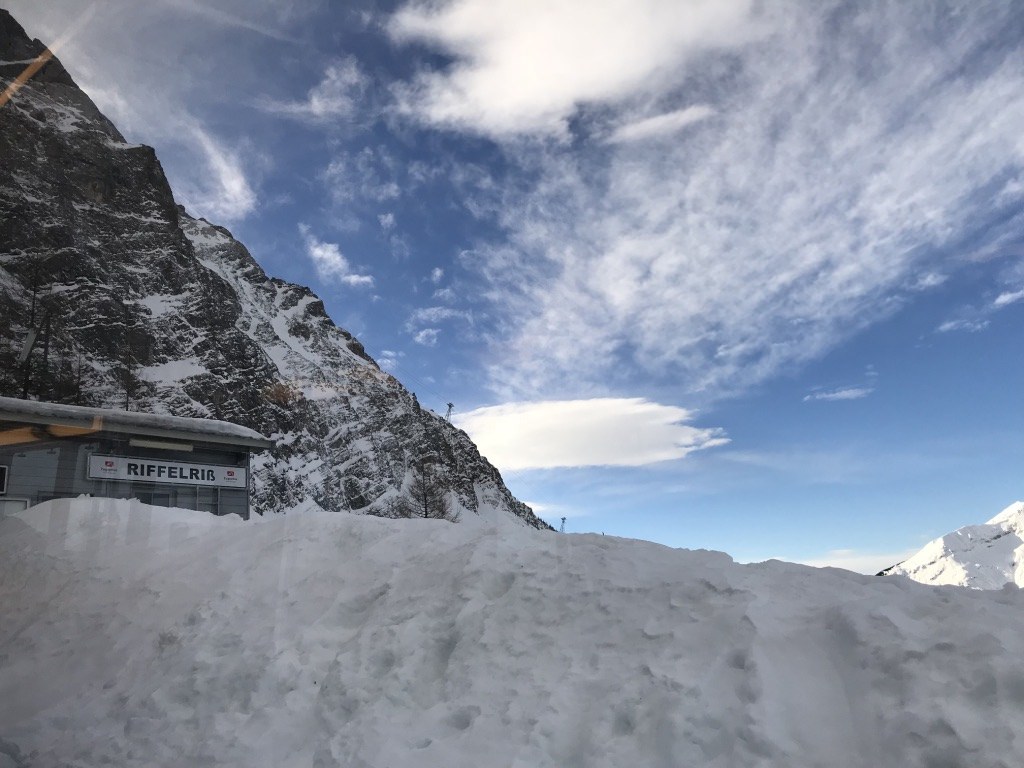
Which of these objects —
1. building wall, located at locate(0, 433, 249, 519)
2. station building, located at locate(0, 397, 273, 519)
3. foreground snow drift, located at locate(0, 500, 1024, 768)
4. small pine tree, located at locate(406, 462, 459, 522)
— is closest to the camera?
foreground snow drift, located at locate(0, 500, 1024, 768)

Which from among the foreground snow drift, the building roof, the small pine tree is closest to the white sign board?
the building roof

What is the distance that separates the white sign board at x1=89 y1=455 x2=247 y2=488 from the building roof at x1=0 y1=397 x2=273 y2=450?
1003 mm

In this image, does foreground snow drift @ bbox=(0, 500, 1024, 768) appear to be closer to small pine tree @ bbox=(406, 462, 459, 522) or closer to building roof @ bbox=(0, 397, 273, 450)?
building roof @ bbox=(0, 397, 273, 450)

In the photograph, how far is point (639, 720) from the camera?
535 centimetres

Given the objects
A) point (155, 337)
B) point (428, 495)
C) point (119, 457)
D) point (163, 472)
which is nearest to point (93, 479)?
point (119, 457)

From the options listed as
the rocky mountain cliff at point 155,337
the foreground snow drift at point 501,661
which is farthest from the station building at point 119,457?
the rocky mountain cliff at point 155,337

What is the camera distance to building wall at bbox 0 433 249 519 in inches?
750

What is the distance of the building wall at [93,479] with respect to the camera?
1906cm

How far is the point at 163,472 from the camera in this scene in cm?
2256

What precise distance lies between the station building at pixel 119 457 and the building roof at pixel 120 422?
2 cm

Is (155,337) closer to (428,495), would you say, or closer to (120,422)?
(428,495)

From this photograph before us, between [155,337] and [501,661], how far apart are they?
315 feet

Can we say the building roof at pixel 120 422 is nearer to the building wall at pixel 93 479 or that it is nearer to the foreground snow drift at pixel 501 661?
the building wall at pixel 93 479

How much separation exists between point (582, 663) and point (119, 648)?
22.4 ft
